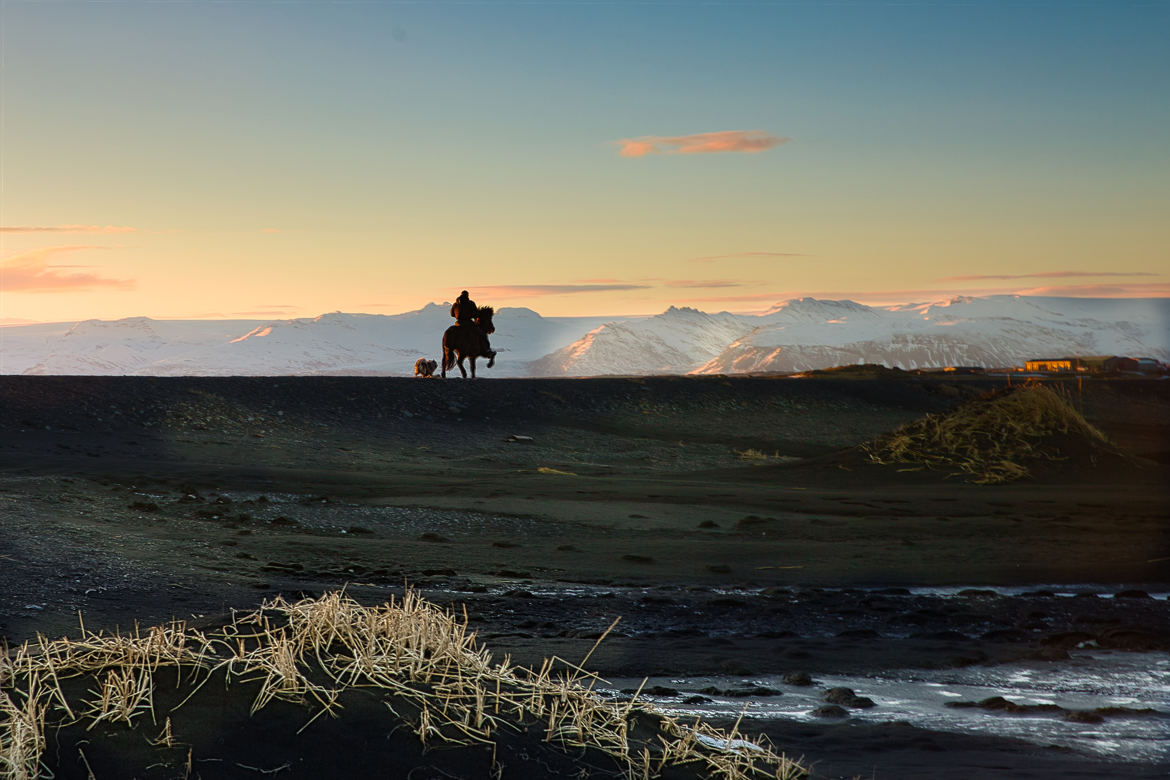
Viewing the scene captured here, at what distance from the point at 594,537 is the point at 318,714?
8596 mm

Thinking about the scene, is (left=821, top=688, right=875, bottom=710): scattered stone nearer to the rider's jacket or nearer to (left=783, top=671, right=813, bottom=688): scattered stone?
(left=783, top=671, right=813, bottom=688): scattered stone

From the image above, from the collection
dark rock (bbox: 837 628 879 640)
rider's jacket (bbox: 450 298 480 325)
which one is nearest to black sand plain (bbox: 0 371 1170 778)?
dark rock (bbox: 837 628 879 640)

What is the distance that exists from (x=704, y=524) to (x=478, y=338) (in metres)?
18.6

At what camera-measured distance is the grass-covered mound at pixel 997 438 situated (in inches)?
668

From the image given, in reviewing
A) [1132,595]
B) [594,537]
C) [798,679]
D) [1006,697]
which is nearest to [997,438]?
[594,537]

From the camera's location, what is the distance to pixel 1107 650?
22.0 feet

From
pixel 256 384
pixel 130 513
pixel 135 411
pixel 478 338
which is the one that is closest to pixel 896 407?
pixel 478 338

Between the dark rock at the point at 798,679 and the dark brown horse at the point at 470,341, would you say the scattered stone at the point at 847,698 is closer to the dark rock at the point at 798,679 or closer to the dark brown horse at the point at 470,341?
the dark rock at the point at 798,679

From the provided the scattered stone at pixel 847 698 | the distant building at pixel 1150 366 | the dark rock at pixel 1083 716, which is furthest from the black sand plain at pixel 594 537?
the distant building at pixel 1150 366

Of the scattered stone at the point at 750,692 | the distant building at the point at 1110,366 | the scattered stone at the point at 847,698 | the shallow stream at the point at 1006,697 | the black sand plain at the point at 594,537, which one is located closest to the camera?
the shallow stream at the point at 1006,697

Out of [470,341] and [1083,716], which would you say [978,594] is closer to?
[1083,716]

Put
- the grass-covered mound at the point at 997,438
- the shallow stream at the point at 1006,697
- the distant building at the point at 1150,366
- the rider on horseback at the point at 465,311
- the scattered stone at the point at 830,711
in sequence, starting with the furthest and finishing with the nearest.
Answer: the distant building at the point at 1150,366
the rider on horseback at the point at 465,311
the grass-covered mound at the point at 997,438
the scattered stone at the point at 830,711
the shallow stream at the point at 1006,697

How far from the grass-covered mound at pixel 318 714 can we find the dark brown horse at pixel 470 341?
26396 mm

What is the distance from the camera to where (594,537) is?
37.8 ft
